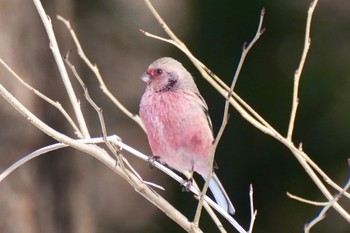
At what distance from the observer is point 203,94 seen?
9727 mm

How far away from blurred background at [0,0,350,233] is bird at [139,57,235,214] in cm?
380

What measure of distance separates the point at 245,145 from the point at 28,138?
246cm

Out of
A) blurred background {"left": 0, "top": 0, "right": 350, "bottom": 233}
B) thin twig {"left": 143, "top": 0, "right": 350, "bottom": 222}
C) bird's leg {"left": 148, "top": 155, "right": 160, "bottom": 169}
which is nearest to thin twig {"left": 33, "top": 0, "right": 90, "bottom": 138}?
thin twig {"left": 143, "top": 0, "right": 350, "bottom": 222}

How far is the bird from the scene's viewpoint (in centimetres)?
512

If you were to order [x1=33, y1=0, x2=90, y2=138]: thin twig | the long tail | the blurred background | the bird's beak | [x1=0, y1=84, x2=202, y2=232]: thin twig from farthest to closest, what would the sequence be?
1. the blurred background
2. the long tail
3. the bird's beak
4. [x1=33, y1=0, x2=90, y2=138]: thin twig
5. [x1=0, y1=84, x2=202, y2=232]: thin twig

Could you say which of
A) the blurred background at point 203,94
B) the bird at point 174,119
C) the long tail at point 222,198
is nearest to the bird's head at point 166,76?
the bird at point 174,119

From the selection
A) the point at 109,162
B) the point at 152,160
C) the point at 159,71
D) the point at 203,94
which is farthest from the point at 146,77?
the point at 203,94

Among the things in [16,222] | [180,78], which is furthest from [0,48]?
[180,78]

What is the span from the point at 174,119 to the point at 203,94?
457 cm

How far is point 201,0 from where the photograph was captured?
1005 centimetres

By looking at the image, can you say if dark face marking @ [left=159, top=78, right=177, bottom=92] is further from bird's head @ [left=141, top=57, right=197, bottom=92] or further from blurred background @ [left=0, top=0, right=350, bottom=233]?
blurred background @ [left=0, top=0, right=350, bottom=233]

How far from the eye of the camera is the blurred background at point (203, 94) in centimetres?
917

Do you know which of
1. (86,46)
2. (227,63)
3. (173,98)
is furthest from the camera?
(86,46)

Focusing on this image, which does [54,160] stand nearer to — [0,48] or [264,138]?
[0,48]
